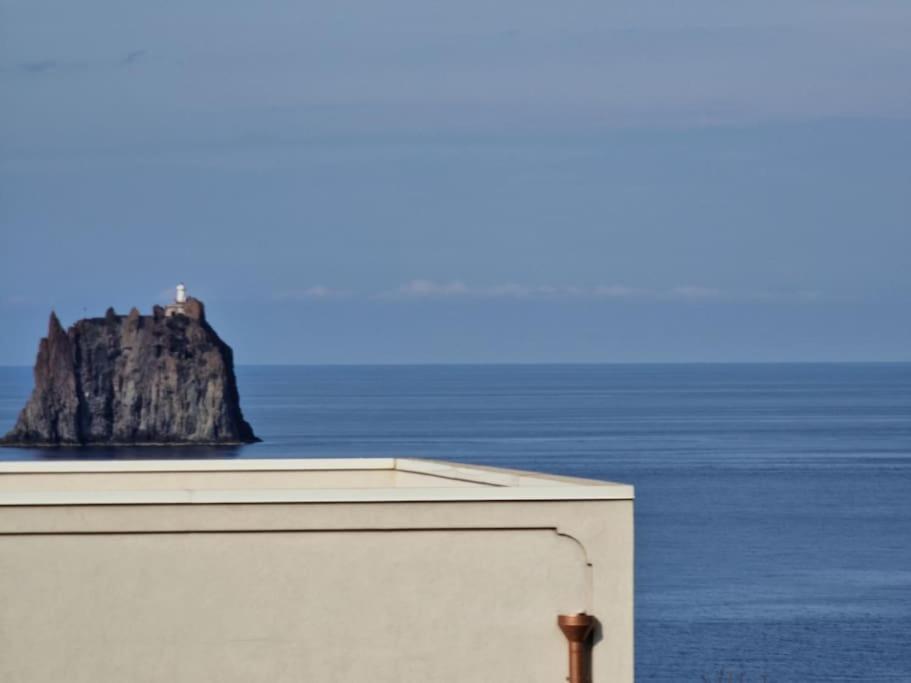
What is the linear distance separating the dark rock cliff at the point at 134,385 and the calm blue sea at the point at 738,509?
5679mm

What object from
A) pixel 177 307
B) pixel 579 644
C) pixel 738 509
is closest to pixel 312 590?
pixel 579 644

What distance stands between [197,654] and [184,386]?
127495 mm

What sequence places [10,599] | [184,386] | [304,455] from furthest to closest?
[184,386] → [304,455] → [10,599]

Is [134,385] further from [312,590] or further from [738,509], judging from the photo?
[312,590]

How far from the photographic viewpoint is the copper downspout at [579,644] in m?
8.23

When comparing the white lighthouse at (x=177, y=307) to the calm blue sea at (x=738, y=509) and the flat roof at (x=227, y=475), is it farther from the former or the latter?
the flat roof at (x=227, y=475)

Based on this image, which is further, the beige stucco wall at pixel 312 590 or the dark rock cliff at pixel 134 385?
the dark rock cliff at pixel 134 385

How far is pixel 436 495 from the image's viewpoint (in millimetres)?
8250

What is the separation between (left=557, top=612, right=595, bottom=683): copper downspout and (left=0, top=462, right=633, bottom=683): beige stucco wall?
0.24ft

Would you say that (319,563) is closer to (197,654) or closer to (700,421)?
(197,654)

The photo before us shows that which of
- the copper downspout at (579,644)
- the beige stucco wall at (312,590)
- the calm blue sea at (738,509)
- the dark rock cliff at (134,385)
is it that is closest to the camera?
the beige stucco wall at (312,590)

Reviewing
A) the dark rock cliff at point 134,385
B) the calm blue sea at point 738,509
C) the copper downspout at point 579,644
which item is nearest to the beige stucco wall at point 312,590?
the copper downspout at point 579,644

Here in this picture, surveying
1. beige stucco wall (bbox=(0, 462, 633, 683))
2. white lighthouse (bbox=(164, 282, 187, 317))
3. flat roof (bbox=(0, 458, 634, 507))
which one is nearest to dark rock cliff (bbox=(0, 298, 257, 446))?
white lighthouse (bbox=(164, 282, 187, 317))

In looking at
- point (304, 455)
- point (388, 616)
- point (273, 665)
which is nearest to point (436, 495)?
point (388, 616)
